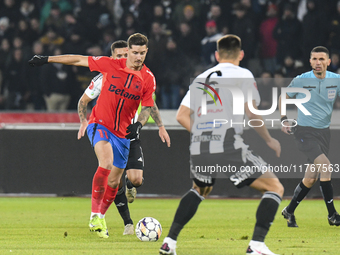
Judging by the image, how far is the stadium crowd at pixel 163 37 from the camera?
42.4 feet

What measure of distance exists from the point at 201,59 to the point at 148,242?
7.47 meters

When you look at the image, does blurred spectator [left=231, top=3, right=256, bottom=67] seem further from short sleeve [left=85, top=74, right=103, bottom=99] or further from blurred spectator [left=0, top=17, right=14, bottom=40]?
short sleeve [left=85, top=74, right=103, bottom=99]

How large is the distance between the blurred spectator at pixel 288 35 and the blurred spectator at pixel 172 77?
209 cm

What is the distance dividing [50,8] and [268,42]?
554 cm

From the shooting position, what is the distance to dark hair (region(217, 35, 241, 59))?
5125 mm

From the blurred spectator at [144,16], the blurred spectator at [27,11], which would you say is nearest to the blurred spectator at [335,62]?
the blurred spectator at [144,16]

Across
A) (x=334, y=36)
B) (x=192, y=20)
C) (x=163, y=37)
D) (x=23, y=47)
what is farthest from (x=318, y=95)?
(x=23, y=47)

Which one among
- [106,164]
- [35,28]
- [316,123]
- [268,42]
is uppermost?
[35,28]

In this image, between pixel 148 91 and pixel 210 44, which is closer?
pixel 148 91

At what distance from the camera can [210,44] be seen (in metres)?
13.0

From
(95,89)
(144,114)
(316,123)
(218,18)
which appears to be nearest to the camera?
(144,114)

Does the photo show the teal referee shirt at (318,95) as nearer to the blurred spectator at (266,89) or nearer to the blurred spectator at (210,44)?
the blurred spectator at (266,89)

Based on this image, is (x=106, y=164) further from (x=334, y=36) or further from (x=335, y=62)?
(x=334, y=36)

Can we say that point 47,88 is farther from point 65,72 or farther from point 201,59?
point 201,59
